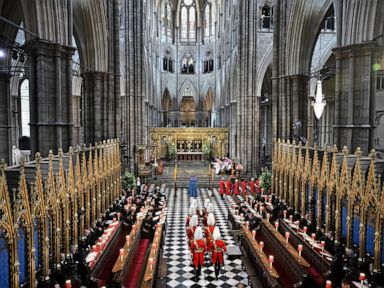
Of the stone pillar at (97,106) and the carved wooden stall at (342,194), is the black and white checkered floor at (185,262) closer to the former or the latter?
the carved wooden stall at (342,194)

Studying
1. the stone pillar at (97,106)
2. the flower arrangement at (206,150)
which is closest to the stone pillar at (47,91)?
the stone pillar at (97,106)

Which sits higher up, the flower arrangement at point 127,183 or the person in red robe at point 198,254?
the flower arrangement at point 127,183

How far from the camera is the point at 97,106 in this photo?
17172 millimetres

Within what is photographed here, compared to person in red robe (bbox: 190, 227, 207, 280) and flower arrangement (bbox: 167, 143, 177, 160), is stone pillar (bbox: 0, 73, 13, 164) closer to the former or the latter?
person in red robe (bbox: 190, 227, 207, 280)

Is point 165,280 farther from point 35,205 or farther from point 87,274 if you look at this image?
point 35,205

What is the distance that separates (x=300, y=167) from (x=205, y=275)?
5.26 meters

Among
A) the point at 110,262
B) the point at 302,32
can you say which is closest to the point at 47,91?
the point at 110,262

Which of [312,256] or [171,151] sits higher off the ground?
[171,151]

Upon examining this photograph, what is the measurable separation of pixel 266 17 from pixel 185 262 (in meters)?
24.5

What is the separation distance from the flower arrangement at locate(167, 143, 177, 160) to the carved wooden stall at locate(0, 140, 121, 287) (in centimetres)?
2489

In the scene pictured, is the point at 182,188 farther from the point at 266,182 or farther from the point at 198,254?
the point at 198,254

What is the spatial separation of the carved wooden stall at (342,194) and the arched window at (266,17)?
61.0 ft

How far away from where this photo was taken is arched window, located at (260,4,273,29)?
28312mm

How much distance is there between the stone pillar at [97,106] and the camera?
17047mm
